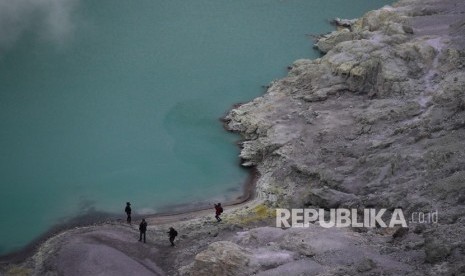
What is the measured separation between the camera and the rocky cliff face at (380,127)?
34406 mm

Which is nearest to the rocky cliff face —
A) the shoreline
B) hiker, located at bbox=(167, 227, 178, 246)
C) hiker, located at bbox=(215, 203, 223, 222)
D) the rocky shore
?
the rocky shore

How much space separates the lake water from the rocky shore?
437 centimetres

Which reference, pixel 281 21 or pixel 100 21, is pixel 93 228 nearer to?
pixel 100 21

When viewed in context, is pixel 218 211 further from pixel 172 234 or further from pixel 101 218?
pixel 101 218

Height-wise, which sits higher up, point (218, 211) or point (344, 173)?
point (344, 173)

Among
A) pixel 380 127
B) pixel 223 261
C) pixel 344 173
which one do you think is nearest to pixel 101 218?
pixel 223 261

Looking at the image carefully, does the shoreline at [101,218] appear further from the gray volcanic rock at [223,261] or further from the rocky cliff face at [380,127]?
the gray volcanic rock at [223,261]

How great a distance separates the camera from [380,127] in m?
45.7

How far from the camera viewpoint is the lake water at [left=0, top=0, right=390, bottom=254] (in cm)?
4669

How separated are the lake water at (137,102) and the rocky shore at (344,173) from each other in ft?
14.3

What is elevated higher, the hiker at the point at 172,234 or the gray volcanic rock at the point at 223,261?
the hiker at the point at 172,234

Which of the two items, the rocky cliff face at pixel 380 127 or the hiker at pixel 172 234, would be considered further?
the hiker at pixel 172 234

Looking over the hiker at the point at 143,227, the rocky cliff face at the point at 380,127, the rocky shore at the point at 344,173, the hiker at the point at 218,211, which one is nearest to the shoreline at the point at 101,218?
the rocky shore at the point at 344,173

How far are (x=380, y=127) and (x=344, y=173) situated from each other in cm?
653
